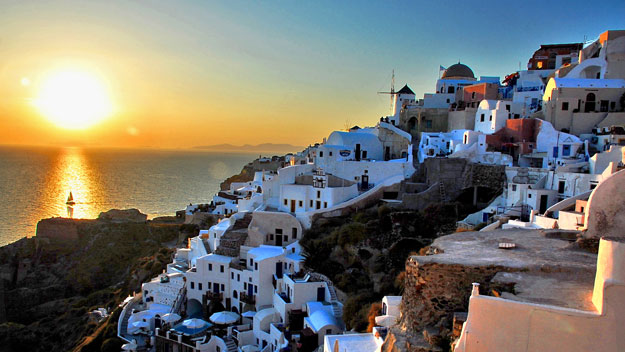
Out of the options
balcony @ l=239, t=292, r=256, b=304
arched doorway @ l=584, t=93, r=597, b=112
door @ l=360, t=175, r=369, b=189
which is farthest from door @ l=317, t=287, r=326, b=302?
arched doorway @ l=584, t=93, r=597, b=112

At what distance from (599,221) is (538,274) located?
2374 mm

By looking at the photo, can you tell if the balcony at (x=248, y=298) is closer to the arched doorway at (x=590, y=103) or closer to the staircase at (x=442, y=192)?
the staircase at (x=442, y=192)

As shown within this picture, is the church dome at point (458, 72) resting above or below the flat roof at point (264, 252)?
above

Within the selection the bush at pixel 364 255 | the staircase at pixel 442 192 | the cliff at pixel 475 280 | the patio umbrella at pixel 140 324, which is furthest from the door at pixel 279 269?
the cliff at pixel 475 280

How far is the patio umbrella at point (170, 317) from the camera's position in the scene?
2127 centimetres

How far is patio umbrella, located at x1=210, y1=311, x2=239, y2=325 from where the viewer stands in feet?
66.8

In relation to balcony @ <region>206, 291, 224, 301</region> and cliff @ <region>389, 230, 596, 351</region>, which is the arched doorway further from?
balcony @ <region>206, 291, 224, 301</region>

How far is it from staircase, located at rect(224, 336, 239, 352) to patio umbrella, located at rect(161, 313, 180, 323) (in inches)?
133

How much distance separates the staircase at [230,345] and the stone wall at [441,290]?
13384 millimetres

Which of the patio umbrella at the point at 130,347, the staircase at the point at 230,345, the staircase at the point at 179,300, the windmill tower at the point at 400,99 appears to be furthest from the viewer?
the windmill tower at the point at 400,99

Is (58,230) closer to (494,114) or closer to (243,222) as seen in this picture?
(243,222)

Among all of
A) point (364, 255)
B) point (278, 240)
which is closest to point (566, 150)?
point (364, 255)

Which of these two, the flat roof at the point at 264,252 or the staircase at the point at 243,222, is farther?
the staircase at the point at 243,222

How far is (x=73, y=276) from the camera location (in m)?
35.4
